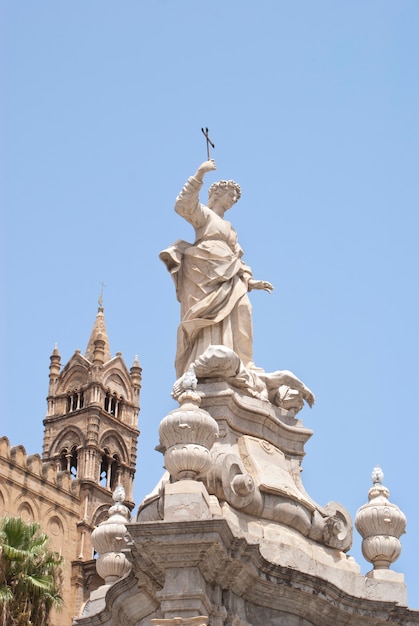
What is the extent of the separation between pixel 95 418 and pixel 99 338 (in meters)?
6.34

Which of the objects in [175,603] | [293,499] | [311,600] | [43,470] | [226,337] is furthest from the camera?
[43,470]

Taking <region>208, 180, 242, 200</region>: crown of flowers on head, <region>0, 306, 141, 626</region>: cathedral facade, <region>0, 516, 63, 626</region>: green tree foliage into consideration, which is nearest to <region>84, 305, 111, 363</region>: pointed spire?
<region>0, 306, 141, 626</region>: cathedral facade

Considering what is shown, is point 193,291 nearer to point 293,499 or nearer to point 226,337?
point 226,337

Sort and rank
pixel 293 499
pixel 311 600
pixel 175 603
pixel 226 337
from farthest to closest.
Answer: pixel 226 337 → pixel 293 499 → pixel 311 600 → pixel 175 603

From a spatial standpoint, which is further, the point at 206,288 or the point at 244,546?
the point at 206,288

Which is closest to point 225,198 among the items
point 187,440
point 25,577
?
point 187,440

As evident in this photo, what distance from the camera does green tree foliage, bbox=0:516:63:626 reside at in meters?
24.8

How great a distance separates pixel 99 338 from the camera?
239 ft

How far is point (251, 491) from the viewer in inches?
568

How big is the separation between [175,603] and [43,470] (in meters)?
48.4

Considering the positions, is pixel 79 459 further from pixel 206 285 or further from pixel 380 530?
pixel 380 530

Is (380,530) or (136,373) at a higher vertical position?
(136,373)

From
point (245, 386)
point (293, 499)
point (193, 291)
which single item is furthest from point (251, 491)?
point (193, 291)

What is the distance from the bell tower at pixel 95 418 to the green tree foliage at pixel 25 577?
38.3 meters
